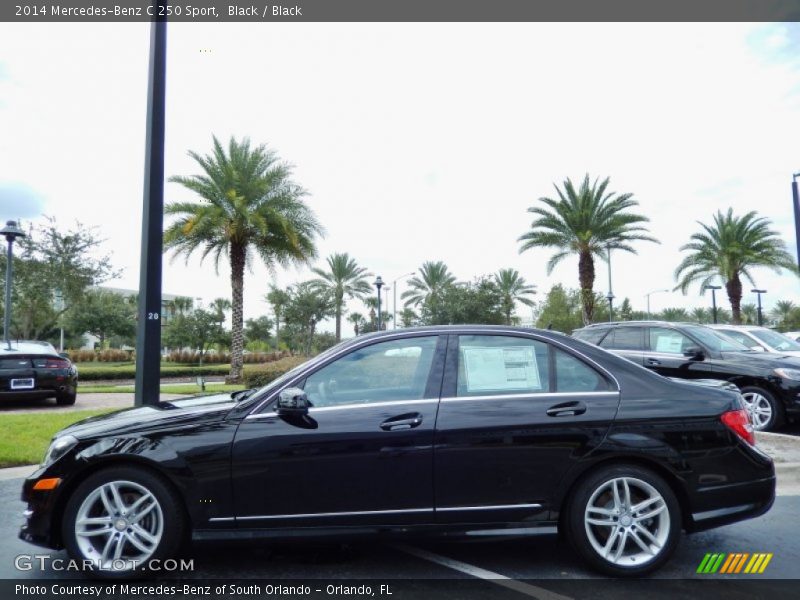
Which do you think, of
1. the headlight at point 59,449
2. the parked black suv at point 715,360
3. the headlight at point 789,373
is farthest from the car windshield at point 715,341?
the headlight at point 59,449

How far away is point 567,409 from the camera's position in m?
3.70

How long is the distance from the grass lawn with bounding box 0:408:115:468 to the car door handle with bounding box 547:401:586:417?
574 centimetres

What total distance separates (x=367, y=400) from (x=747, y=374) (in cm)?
700

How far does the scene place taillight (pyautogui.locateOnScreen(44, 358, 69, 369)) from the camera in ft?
36.2

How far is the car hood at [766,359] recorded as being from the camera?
831 cm

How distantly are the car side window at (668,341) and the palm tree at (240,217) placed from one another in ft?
48.3

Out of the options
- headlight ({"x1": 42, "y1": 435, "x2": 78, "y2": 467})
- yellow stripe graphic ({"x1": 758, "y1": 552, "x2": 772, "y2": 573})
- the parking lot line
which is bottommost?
yellow stripe graphic ({"x1": 758, "y1": 552, "x2": 772, "y2": 573})

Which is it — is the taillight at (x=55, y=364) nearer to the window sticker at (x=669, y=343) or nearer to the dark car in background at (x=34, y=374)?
the dark car in background at (x=34, y=374)

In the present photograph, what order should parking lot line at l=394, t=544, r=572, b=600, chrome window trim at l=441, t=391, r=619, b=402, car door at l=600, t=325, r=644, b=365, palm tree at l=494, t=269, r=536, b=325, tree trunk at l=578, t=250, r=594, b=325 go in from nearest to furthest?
1. parking lot line at l=394, t=544, r=572, b=600
2. chrome window trim at l=441, t=391, r=619, b=402
3. car door at l=600, t=325, r=644, b=365
4. tree trunk at l=578, t=250, r=594, b=325
5. palm tree at l=494, t=269, r=536, b=325

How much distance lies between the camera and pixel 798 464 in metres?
6.09

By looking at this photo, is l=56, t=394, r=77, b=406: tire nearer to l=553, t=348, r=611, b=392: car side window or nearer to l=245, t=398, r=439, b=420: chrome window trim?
l=245, t=398, r=439, b=420: chrome window trim

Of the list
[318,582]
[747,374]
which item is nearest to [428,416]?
[318,582]

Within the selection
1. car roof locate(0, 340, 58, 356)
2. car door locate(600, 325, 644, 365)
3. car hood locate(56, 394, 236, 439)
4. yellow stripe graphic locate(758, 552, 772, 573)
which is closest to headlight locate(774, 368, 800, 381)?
car door locate(600, 325, 644, 365)

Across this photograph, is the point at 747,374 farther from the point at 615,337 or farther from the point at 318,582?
the point at 318,582
